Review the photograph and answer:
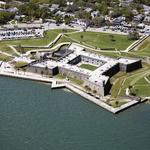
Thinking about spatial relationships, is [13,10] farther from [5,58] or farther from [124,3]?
[5,58]

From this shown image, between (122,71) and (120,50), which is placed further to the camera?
(120,50)

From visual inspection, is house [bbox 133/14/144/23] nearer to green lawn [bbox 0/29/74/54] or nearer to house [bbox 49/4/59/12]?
house [bbox 49/4/59/12]

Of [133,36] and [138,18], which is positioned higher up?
[138,18]

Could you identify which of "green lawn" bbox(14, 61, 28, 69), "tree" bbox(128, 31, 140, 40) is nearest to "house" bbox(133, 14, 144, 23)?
"tree" bbox(128, 31, 140, 40)

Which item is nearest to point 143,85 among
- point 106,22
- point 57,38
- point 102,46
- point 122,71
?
point 122,71

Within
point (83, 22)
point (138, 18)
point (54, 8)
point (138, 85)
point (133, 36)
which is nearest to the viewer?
point (138, 85)

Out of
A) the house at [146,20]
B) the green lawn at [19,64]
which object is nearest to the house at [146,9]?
the house at [146,20]

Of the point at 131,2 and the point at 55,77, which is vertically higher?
the point at 131,2

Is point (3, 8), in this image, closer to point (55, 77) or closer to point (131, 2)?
point (131, 2)

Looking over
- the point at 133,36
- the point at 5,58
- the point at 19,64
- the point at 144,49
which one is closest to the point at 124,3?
the point at 133,36
